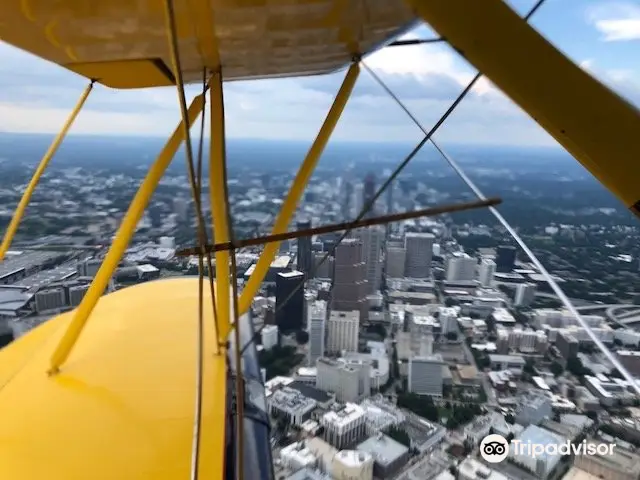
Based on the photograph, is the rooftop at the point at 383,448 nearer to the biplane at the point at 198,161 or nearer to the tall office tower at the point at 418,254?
the biplane at the point at 198,161

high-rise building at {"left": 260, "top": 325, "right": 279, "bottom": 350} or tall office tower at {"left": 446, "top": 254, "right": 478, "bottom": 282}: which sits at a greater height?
tall office tower at {"left": 446, "top": 254, "right": 478, "bottom": 282}

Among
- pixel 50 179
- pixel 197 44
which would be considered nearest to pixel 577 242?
pixel 197 44

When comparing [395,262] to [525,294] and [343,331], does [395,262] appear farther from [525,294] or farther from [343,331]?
[525,294]

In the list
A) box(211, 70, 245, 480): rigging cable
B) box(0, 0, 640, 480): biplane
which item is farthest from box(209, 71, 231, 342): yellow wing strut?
box(211, 70, 245, 480): rigging cable

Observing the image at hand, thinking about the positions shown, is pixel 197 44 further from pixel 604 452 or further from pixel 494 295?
pixel 494 295

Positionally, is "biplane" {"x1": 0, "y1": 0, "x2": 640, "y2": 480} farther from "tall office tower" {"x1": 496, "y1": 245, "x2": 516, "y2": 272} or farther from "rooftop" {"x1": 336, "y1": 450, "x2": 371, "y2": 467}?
"tall office tower" {"x1": 496, "y1": 245, "x2": 516, "y2": 272}

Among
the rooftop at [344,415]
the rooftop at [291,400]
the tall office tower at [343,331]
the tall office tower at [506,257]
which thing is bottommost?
the rooftop at [344,415]

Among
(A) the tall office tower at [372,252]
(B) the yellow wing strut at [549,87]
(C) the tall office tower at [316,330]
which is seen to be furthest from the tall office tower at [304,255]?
(B) the yellow wing strut at [549,87]
